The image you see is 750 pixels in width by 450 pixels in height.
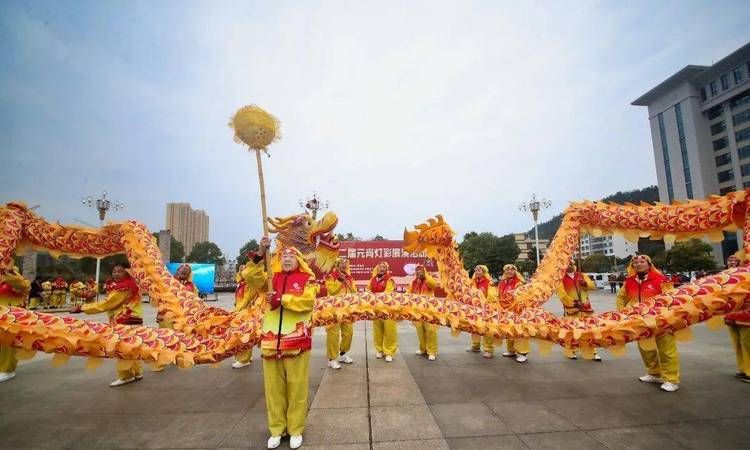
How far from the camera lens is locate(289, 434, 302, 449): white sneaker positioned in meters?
2.90

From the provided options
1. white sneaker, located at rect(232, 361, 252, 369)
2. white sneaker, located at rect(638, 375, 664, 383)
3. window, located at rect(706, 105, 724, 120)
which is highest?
window, located at rect(706, 105, 724, 120)

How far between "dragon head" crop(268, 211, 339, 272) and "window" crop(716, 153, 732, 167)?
49565 millimetres

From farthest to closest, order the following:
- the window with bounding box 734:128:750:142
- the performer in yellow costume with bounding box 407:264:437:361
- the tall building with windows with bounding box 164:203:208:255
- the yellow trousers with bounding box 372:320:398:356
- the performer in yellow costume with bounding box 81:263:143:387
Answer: the tall building with windows with bounding box 164:203:208:255, the window with bounding box 734:128:750:142, the performer in yellow costume with bounding box 407:264:437:361, the yellow trousers with bounding box 372:320:398:356, the performer in yellow costume with bounding box 81:263:143:387

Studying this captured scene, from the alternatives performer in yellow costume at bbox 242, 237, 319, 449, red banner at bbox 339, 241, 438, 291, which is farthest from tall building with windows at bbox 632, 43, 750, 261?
performer in yellow costume at bbox 242, 237, 319, 449

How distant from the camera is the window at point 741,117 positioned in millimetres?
34906

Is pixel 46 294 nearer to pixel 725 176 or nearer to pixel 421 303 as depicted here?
pixel 421 303

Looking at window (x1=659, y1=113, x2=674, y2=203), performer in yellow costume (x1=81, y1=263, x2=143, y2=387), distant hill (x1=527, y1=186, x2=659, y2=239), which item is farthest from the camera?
distant hill (x1=527, y1=186, x2=659, y2=239)

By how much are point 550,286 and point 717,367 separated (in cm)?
340

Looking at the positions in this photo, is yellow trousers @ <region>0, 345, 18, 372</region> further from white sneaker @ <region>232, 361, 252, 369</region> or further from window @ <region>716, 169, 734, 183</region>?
window @ <region>716, 169, 734, 183</region>

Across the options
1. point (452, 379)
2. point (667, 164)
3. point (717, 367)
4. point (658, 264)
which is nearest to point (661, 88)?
point (667, 164)

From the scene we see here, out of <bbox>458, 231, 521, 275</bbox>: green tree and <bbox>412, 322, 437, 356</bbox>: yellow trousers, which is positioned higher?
<bbox>458, 231, 521, 275</bbox>: green tree

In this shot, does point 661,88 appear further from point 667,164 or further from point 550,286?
point 550,286

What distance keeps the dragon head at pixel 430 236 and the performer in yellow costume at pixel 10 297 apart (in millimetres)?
5349

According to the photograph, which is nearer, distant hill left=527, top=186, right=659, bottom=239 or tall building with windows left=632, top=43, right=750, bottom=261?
tall building with windows left=632, top=43, right=750, bottom=261
